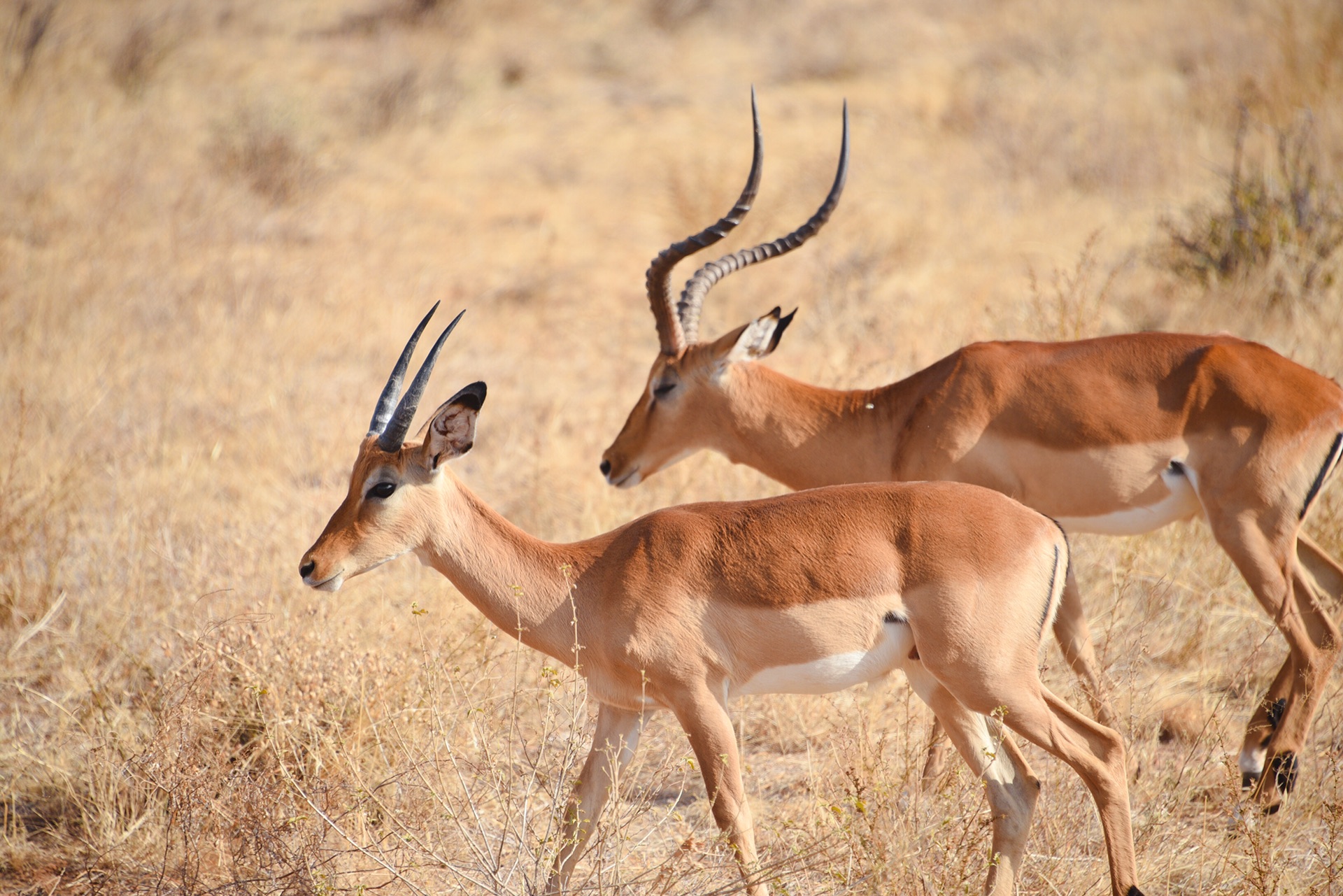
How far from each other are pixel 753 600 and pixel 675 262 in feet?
8.23

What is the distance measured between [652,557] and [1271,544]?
263cm

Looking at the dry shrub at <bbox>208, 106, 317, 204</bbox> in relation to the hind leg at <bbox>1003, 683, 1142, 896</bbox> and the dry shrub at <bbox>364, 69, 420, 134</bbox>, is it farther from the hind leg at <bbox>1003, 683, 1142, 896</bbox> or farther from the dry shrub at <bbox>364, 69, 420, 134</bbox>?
the hind leg at <bbox>1003, 683, 1142, 896</bbox>

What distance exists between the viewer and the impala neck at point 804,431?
17.6ft

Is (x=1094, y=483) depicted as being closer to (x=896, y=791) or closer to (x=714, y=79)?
(x=896, y=791)

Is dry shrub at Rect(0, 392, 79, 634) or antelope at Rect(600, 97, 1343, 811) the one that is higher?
antelope at Rect(600, 97, 1343, 811)

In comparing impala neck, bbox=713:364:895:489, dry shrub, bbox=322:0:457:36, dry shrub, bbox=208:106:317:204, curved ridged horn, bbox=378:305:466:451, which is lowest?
impala neck, bbox=713:364:895:489

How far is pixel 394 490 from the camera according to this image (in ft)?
12.3

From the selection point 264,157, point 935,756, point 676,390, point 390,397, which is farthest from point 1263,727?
point 264,157

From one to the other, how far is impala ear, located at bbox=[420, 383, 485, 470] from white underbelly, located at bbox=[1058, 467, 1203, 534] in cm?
257

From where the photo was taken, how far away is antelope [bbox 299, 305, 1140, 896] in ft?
11.6

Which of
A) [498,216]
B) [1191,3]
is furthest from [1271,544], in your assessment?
[1191,3]

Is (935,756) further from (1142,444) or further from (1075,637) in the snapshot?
(1142,444)

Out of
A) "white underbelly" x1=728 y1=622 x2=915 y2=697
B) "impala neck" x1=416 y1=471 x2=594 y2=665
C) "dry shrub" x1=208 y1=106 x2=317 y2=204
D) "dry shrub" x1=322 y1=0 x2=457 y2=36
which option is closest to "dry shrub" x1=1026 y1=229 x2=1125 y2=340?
"white underbelly" x1=728 y1=622 x2=915 y2=697

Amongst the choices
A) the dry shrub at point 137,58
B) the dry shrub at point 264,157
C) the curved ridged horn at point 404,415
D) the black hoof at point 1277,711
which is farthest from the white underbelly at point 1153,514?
the dry shrub at point 137,58
